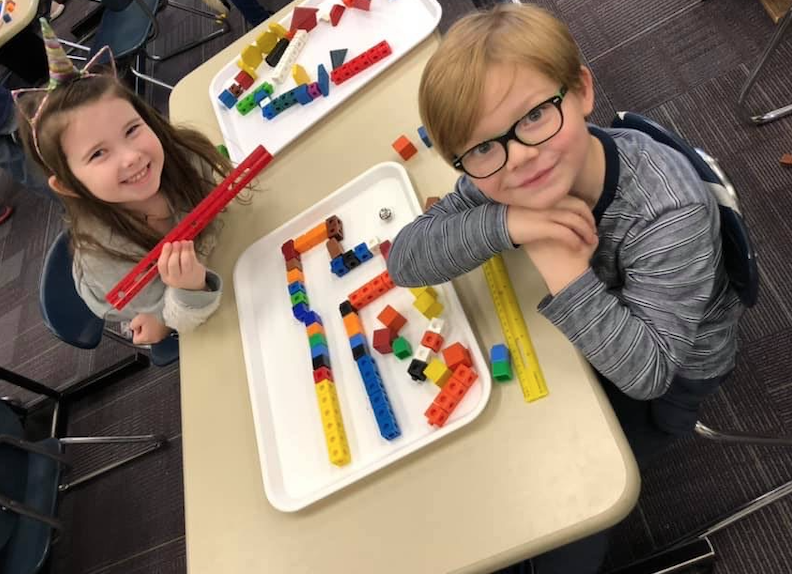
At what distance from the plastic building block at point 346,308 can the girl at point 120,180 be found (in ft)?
0.91

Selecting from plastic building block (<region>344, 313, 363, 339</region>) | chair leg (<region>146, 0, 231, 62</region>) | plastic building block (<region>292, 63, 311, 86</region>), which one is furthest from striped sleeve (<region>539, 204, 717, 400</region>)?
chair leg (<region>146, 0, 231, 62</region>)

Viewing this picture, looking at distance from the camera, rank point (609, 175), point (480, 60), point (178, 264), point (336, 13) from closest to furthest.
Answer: point (480, 60)
point (609, 175)
point (178, 264)
point (336, 13)

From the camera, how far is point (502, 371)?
822 millimetres

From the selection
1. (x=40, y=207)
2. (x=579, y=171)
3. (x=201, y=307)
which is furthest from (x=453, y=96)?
(x=40, y=207)

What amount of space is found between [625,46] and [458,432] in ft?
5.60

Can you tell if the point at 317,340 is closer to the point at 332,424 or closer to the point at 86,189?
the point at 332,424

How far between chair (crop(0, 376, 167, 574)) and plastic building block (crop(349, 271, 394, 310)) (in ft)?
3.67

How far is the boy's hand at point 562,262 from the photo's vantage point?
75 cm

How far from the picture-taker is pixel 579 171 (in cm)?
74

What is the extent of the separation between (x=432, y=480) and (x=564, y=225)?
39 cm

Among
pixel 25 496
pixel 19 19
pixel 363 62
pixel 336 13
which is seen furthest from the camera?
pixel 19 19

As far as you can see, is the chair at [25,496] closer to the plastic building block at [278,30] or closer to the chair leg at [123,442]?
the chair leg at [123,442]

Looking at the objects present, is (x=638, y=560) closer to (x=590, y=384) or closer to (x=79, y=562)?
(x=590, y=384)

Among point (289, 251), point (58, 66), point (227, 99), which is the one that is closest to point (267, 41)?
point (227, 99)
